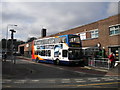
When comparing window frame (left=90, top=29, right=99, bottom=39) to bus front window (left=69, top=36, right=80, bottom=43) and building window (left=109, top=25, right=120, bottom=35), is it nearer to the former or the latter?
building window (left=109, top=25, right=120, bottom=35)

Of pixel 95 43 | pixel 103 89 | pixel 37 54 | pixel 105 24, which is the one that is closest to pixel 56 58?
pixel 37 54

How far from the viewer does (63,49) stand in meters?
18.2

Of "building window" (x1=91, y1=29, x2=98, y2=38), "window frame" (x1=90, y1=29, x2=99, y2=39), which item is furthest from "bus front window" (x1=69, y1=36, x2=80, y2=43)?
"building window" (x1=91, y1=29, x2=98, y2=38)

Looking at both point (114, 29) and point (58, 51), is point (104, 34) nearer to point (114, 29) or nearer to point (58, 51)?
point (114, 29)

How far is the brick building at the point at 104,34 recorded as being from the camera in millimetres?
19250

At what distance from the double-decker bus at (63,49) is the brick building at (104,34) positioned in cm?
480

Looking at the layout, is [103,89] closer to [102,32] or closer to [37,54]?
[102,32]

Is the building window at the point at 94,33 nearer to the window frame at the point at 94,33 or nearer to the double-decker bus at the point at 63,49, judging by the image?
the window frame at the point at 94,33

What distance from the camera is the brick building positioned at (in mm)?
19250

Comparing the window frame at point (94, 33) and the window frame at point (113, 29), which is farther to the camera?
the window frame at point (94, 33)

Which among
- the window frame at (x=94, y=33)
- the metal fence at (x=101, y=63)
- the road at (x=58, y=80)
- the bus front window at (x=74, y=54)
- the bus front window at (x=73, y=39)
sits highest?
the window frame at (x=94, y=33)

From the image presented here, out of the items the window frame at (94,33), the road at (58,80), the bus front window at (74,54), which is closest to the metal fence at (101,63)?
the bus front window at (74,54)

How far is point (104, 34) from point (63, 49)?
24.8ft

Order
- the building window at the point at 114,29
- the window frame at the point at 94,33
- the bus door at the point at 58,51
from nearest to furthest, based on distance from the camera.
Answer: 1. the bus door at the point at 58,51
2. the building window at the point at 114,29
3. the window frame at the point at 94,33
